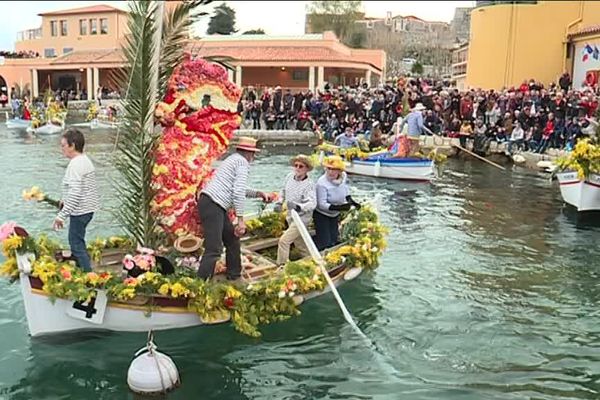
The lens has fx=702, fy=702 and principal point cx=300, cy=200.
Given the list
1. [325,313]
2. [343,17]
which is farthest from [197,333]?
[343,17]

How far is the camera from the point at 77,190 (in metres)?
7.70

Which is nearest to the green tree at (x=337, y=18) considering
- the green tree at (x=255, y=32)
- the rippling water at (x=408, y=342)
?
the green tree at (x=255, y=32)

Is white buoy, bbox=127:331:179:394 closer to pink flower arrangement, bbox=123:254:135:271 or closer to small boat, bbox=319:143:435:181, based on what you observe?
pink flower arrangement, bbox=123:254:135:271

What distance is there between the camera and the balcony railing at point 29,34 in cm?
7125

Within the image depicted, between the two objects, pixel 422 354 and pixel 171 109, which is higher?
pixel 171 109

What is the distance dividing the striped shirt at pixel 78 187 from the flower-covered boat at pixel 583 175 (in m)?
11.6

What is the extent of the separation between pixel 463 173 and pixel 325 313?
1581 cm

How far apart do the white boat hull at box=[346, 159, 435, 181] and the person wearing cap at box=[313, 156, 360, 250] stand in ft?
35.8

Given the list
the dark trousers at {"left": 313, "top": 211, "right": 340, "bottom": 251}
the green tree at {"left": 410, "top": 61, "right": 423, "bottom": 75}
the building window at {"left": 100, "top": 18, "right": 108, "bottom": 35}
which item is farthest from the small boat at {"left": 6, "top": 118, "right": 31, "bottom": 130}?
the green tree at {"left": 410, "top": 61, "right": 423, "bottom": 75}

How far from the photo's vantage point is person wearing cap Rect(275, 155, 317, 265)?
31.3 feet

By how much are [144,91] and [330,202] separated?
3219mm

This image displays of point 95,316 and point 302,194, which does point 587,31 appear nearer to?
point 302,194

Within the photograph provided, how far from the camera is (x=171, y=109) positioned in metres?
8.55

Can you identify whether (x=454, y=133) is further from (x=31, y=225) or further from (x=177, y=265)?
(x=177, y=265)
